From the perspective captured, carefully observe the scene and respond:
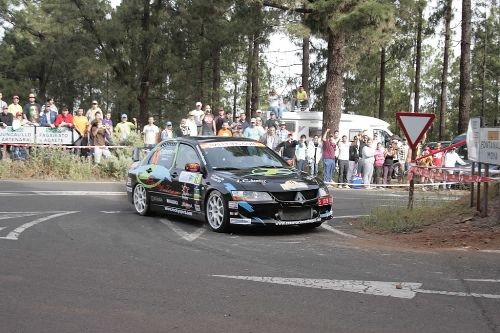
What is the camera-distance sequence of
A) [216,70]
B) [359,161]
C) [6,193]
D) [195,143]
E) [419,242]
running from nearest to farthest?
[419,242] < [195,143] < [6,193] < [359,161] < [216,70]

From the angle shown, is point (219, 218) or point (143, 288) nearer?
point (143, 288)

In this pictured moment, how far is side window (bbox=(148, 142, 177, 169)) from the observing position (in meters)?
12.0

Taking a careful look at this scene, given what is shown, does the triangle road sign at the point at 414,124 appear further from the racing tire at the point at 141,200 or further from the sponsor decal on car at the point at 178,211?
the racing tire at the point at 141,200

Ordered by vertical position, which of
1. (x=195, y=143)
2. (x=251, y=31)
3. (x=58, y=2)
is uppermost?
(x=58, y=2)

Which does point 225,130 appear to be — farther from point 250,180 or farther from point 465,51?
point 465,51

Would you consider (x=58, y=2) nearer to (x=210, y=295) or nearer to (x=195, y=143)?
(x=195, y=143)

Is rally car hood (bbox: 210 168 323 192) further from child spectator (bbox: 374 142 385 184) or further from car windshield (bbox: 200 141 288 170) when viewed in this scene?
child spectator (bbox: 374 142 385 184)

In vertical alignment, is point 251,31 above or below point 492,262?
above

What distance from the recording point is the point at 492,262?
7.72 metres

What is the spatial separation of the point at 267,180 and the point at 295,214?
2.29 feet

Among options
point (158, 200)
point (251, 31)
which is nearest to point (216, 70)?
point (251, 31)

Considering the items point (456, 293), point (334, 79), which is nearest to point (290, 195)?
point (456, 293)

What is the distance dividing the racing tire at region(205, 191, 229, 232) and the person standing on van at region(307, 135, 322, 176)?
40.7ft

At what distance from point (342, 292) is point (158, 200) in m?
6.32
